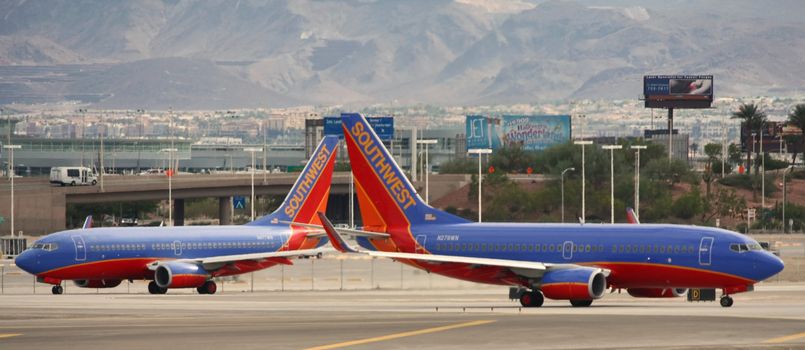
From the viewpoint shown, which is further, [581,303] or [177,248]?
[177,248]

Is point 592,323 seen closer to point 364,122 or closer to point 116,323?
point 116,323

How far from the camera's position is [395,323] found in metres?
55.3

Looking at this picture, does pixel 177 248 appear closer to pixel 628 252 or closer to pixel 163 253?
pixel 163 253

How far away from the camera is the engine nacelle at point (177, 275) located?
82.2m

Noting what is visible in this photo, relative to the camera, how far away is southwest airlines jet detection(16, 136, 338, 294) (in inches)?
3226

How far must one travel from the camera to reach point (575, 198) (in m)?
174

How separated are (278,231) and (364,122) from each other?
55.0 ft

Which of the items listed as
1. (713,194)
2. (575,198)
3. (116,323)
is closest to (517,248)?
(116,323)

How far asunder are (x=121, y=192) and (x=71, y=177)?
47.9 feet

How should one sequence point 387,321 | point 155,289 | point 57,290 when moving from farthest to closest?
point 155,289 → point 57,290 → point 387,321

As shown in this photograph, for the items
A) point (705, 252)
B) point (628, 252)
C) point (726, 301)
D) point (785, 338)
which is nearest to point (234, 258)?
point (628, 252)

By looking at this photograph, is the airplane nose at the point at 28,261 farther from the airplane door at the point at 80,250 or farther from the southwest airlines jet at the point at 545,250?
the southwest airlines jet at the point at 545,250

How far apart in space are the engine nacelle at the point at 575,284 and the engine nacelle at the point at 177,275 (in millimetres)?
23739

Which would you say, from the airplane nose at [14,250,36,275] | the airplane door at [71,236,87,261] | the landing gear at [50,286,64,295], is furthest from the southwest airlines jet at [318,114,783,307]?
the airplane nose at [14,250,36,275]
